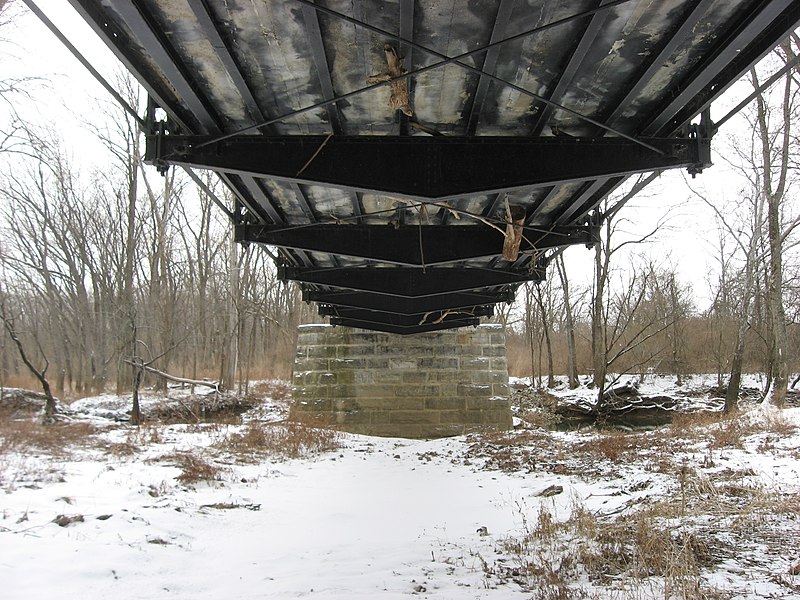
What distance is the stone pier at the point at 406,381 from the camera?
17766 mm

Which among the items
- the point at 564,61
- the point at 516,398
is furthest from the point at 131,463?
the point at 516,398

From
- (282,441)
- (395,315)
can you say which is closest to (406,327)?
(395,315)

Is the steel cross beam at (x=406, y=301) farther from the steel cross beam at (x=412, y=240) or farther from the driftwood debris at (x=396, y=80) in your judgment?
the driftwood debris at (x=396, y=80)

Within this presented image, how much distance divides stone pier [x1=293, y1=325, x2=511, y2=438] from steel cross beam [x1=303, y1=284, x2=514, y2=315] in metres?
4.68

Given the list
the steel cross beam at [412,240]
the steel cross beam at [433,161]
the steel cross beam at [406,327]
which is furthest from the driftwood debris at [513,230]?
the steel cross beam at [406,327]

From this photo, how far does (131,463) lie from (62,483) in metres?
2.06

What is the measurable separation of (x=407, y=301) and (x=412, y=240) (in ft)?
15.2

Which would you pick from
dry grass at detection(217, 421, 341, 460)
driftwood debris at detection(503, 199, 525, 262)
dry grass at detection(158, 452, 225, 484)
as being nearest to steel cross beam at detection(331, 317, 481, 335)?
dry grass at detection(217, 421, 341, 460)

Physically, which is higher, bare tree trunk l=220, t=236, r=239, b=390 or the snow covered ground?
bare tree trunk l=220, t=236, r=239, b=390

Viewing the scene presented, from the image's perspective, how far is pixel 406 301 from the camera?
1341 cm

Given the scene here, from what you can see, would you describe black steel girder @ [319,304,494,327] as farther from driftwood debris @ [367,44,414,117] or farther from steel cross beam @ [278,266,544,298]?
driftwood debris @ [367,44,414,117]

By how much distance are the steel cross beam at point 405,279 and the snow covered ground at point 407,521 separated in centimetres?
357

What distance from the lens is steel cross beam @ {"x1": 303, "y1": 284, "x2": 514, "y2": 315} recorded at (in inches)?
526

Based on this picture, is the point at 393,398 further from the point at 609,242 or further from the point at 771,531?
the point at 609,242
